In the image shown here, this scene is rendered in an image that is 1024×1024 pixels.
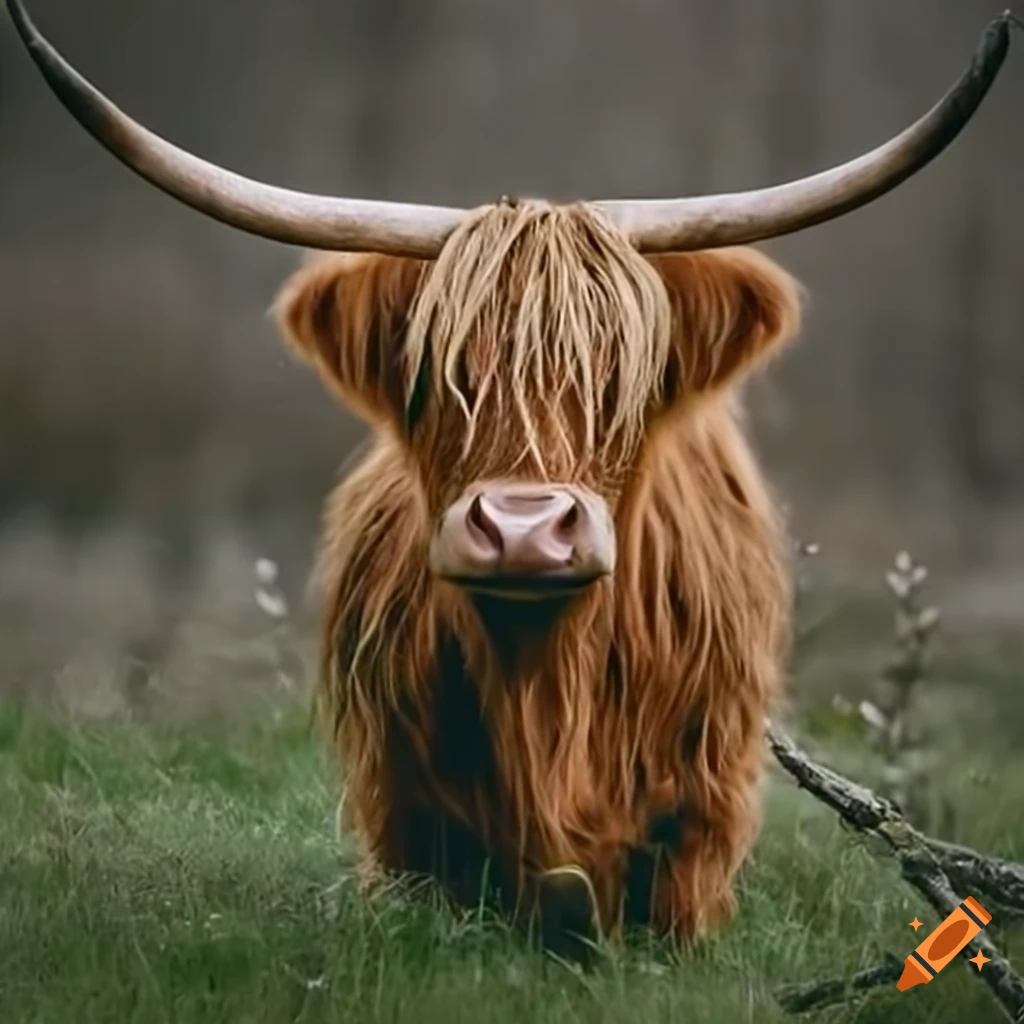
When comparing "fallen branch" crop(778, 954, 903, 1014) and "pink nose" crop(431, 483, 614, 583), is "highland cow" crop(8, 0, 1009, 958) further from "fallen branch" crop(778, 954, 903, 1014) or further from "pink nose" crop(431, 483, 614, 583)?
"fallen branch" crop(778, 954, 903, 1014)

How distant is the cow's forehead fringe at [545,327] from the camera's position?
2.14m

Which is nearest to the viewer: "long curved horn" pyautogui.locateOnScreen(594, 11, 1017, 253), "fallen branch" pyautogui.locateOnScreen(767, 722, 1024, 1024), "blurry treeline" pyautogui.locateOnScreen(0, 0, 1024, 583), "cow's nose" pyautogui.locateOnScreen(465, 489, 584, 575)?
"cow's nose" pyautogui.locateOnScreen(465, 489, 584, 575)

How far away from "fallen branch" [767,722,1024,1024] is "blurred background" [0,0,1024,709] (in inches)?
13.0

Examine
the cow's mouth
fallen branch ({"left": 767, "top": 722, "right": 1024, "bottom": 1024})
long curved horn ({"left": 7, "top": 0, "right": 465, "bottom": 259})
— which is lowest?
fallen branch ({"left": 767, "top": 722, "right": 1024, "bottom": 1024})

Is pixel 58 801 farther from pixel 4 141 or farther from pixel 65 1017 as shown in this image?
pixel 4 141

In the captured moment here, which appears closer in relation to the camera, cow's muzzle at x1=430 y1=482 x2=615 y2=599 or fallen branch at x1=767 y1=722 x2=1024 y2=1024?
cow's muzzle at x1=430 y1=482 x2=615 y2=599

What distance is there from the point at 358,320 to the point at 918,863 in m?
0.97

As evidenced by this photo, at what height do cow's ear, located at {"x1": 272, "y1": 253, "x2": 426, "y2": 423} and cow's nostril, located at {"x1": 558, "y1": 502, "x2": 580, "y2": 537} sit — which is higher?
cow's ear, located at {"x1": 272, "y1": 253, "x2": 426, "y2": 423}

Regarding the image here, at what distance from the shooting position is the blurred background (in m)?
2.46

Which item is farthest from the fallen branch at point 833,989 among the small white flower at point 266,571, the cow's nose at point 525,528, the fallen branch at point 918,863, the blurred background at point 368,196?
the small white flower at point 266,571

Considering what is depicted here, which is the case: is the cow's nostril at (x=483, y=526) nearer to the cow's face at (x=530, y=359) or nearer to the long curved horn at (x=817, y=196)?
the cow's face at (x=530, y=359)

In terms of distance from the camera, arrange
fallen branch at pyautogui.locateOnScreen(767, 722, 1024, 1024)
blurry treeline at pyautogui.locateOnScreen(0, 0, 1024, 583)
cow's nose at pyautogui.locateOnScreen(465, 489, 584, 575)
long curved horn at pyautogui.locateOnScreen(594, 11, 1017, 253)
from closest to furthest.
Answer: cow's nose at pyautogui.locateOnScreen(465, 489, 584, 575)
long curved horn at pyautogui.locateOnScreen(594, 11, 1017, 253)
fallen branch at pyautogui.locateOnScreen(767, 722, 1024, 1024)
blurry treeline at pyautogui.locateOnScreen(0, 0, 1024, 583)

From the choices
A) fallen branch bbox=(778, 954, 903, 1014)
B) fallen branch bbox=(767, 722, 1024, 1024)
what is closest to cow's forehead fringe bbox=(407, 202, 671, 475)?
fallen branch bbox=(767, 722, 1024, 1024)

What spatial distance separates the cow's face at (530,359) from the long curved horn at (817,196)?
5 centimetres
